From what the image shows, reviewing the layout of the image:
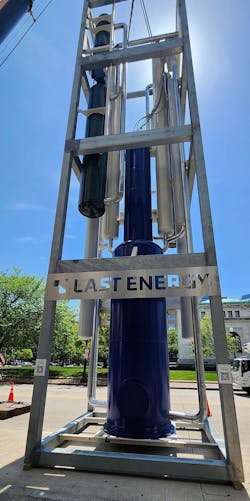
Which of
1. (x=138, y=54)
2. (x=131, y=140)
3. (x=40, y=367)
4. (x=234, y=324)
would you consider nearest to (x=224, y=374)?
(x=40, y=367)

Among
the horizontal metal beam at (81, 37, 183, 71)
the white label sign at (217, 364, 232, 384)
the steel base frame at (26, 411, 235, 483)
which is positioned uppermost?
the horizontal metal beam at (81, 37, 183, 71)

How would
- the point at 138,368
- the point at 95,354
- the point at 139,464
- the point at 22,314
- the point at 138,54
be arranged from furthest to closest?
1. the point at 22,314
2. the point at 95,354
3. the point at 138,54
4. the point at 138,368
5. the point at 139,464

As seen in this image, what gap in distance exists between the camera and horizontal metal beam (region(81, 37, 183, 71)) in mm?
6367

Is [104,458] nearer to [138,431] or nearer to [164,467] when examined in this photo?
[164,467]

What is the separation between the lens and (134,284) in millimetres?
4637

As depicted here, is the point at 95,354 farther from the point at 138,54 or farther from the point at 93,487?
the point at 138,54

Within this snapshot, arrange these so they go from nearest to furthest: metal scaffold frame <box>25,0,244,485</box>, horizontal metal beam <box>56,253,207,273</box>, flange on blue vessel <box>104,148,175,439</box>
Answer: metal scaffold frame <box>25,0,244,485</box>, horizontal metal beam <box>56,253,207,273</box>, flange on blue vessel <box>104,148,175,439</box>

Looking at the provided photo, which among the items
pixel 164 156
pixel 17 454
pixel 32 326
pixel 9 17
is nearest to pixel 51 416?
pixel 17 454

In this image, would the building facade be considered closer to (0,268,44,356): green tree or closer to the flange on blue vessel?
(0,268,44,356): green tree

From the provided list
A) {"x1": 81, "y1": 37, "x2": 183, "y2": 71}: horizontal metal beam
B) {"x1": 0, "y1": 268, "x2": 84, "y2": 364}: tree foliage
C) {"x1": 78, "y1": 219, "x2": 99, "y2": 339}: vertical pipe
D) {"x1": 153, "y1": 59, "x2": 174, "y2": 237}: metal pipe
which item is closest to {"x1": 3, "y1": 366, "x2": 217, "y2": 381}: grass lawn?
{"x1": 0, "y1": 268, "x2": 84, "y2": 364}: tree foliage

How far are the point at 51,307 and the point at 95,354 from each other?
302 centimetres

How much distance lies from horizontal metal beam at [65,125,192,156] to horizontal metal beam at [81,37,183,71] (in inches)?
83.0

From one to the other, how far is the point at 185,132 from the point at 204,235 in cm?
212

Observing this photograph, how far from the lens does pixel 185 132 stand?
5500 mm
